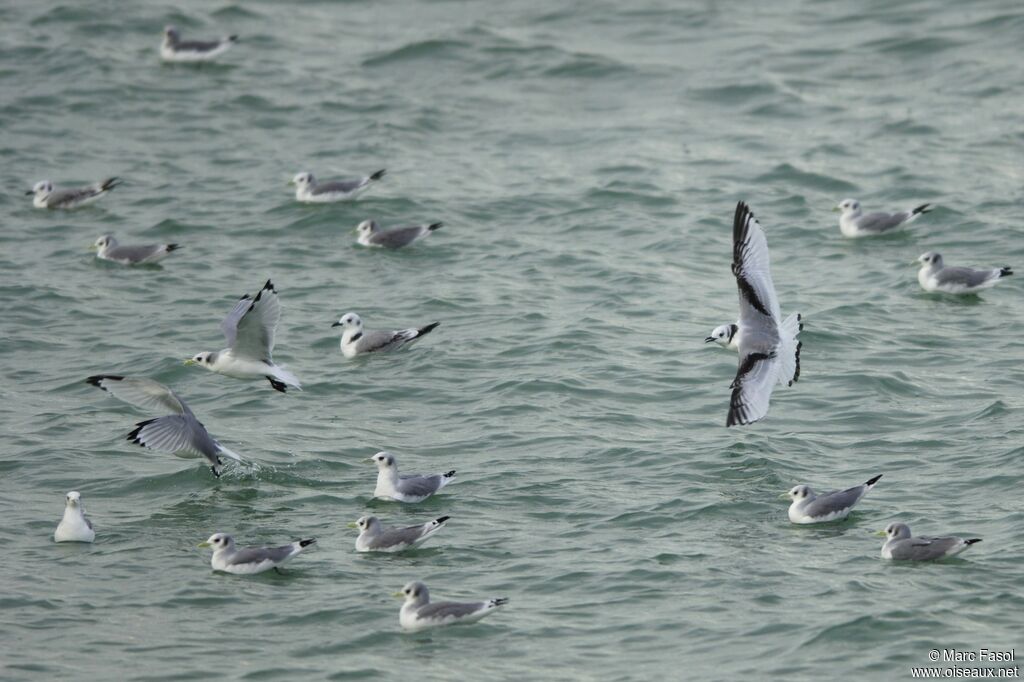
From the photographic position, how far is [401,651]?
10.5m

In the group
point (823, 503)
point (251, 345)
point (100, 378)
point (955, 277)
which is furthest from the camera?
point (955, 277)

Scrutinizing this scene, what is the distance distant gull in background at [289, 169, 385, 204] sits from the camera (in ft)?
67.4

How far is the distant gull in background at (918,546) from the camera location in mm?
11047

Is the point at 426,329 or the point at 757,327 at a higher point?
the point at 757,327

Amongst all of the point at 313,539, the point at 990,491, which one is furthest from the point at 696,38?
the point at 313,539

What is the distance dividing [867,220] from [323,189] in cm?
697

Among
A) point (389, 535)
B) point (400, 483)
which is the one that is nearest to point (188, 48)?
point (400, 483)

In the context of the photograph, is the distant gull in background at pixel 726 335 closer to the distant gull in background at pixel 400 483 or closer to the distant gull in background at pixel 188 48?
the distant gull in background at pixel 400 483

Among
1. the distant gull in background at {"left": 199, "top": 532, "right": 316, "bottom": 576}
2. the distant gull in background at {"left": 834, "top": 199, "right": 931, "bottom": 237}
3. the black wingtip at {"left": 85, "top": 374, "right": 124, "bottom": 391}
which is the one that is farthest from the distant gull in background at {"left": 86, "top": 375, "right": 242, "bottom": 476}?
the distant gull in background at {"left": 834, "top": 199, "right": 931, "bottom": 237}

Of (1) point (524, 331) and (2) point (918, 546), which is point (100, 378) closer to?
(1) point (524, 331)

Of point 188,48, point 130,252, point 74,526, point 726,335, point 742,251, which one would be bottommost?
point 130,252

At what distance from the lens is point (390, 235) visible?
1941cm

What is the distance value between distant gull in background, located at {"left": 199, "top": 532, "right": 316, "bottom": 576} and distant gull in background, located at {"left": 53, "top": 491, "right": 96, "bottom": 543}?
3.66 ft

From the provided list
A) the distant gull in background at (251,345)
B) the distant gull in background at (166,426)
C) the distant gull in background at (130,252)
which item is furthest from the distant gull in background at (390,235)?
the distant gull in background at (166,426)
